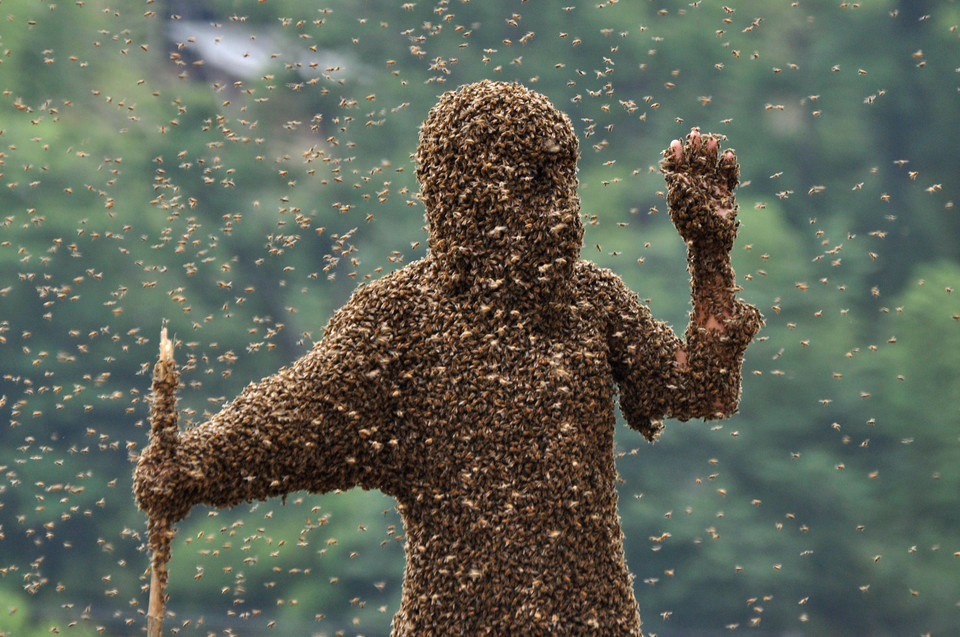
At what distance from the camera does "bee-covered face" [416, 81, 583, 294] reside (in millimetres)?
2656

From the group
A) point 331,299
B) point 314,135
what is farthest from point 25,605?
point 314,135

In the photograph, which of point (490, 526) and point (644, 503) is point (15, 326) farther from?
point (490, 526)

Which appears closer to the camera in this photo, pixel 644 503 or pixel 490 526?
pixel 490 526

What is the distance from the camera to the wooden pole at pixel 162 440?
2.50 m

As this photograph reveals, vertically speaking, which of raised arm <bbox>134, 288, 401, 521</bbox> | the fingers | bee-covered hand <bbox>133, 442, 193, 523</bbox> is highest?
the fingers

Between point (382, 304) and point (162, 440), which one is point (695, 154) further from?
point (162, 440)

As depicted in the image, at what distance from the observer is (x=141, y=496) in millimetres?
2533

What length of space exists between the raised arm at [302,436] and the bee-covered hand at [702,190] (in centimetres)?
80

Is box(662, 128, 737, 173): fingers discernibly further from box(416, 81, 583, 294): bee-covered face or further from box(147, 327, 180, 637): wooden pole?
box(147, 327, 180, 637): wooden pole

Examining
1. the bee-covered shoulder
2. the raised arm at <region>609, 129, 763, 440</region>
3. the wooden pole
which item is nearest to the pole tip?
the wooden pole

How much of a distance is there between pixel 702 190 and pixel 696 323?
0.35m

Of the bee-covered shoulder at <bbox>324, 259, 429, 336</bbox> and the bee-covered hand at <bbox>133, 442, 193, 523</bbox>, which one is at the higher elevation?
the bee-covered shoulder at <bbox>324, 259, 429, 336</bbox>

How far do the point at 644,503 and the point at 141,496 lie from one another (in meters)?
6.93

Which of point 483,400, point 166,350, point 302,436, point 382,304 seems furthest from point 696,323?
point 166,350
